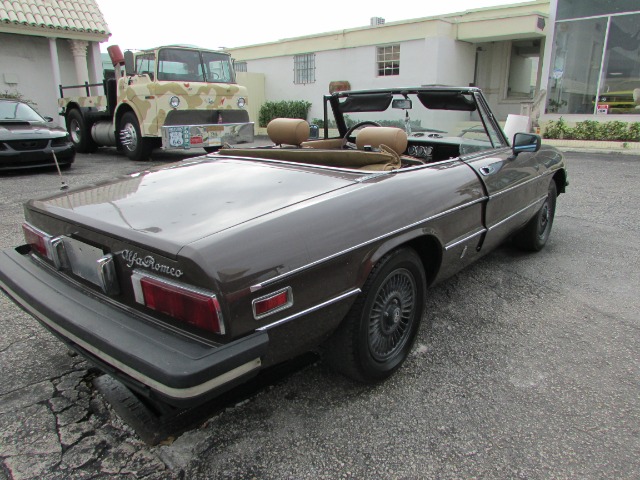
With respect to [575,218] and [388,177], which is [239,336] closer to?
[388,177]

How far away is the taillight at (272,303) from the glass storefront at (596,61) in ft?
47.2

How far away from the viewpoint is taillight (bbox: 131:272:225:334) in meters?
1.64

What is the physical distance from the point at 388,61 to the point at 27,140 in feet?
37.7

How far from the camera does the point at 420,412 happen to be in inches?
87.0

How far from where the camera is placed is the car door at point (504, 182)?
3.12 meters

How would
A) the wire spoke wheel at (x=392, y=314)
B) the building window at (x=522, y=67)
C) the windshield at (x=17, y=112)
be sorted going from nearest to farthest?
the wire spoke wheel at (x=392, y=314), the windshield at (x=17, y=112), the building window at (x=522, y=67)

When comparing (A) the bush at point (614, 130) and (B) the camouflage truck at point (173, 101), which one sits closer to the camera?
(B) the camouflage truck at point (173, 101)

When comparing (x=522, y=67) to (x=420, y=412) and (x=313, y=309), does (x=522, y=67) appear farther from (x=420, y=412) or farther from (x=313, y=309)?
(x=313, y=309)

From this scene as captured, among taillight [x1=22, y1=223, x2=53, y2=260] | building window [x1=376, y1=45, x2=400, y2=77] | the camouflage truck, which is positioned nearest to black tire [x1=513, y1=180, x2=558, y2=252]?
taillight [x1=22, y1=223, x2=53, y2=260]

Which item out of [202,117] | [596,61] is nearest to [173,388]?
[202,117]

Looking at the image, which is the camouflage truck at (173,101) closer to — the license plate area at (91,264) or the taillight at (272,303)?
the license plate area at (91,264)

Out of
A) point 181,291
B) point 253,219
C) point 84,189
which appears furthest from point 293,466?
point 84,189

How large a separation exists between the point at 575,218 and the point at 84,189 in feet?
17.1

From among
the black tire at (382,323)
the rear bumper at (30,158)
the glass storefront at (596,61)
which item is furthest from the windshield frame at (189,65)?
the glass storefront at (596,61)
